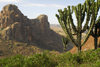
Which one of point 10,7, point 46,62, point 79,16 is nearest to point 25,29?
point 10,7

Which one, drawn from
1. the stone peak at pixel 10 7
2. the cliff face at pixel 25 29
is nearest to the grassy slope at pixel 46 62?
the cliff face at pixel 25 29

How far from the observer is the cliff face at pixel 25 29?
2084 inches

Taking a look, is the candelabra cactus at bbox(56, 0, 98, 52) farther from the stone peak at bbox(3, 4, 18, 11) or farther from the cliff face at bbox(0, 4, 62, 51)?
the stone peak at bbox(3, 4, 18, 11)

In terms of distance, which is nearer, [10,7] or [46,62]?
[46,62]

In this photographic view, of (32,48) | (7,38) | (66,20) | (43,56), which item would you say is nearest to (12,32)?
(7,38)

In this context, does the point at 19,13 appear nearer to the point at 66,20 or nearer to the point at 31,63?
the point at 66,20

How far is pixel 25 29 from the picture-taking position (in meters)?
55.8

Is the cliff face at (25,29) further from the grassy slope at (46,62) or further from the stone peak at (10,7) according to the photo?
the grassy slope at (46,62)

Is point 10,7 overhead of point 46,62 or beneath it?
overhead

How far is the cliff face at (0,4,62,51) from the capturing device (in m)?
52.9

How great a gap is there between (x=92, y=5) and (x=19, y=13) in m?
52.1

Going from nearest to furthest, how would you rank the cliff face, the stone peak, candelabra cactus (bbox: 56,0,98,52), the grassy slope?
the grassy slope → candelabra cactus (bbox: 56,0,98,52) → the cliff face → the stone peak

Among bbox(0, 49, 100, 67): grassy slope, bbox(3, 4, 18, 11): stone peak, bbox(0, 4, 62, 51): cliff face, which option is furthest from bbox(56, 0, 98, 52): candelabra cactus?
bbox(3, 4, 18, 11): stone peak

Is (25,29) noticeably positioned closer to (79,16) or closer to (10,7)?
(10,7)
